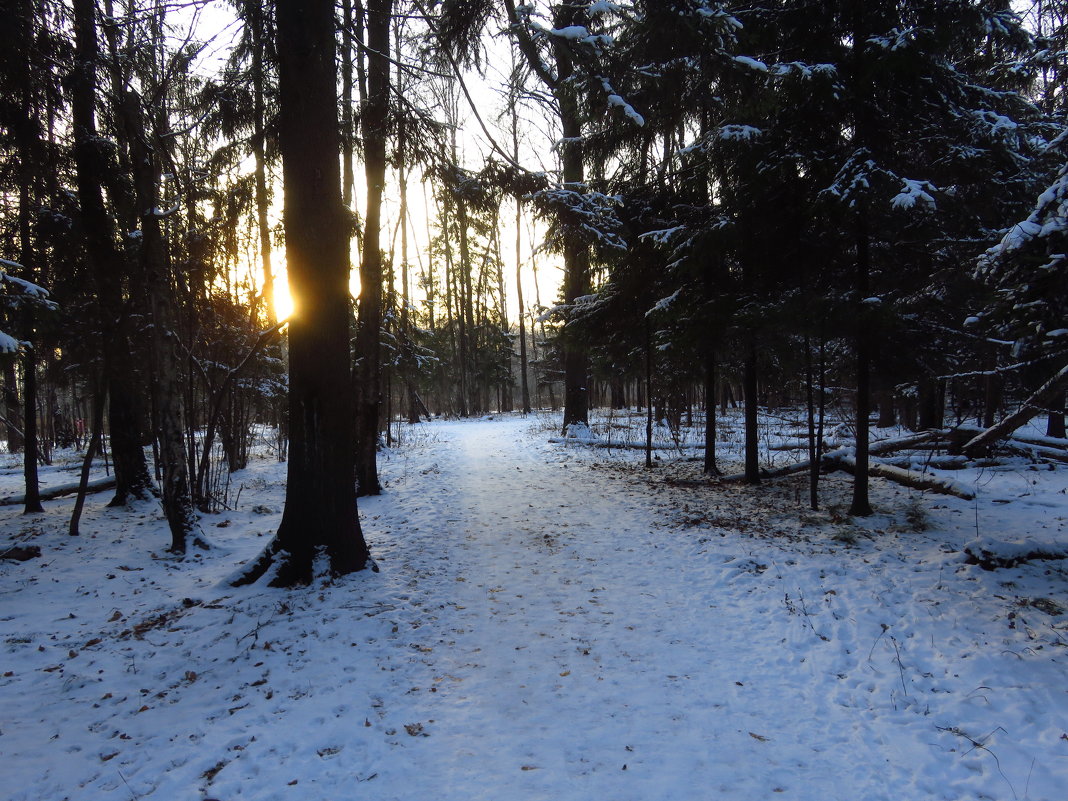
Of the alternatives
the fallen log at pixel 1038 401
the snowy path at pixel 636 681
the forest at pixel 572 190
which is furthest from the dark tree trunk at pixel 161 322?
the fallen log at pixel 1038 401

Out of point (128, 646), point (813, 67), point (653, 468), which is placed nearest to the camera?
point (128, 646)

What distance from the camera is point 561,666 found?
4039 millimetres

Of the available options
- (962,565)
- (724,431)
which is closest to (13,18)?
(962,565)

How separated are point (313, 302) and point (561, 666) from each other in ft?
13.7

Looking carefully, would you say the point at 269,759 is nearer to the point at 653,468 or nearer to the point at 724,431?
the point at 653,468

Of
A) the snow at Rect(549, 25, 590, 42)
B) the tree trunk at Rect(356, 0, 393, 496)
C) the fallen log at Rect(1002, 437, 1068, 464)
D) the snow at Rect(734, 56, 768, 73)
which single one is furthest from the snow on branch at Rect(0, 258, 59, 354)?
the fallen log at Rect(1002, 437, 1068, 464)

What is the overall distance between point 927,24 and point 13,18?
10739 millimetres

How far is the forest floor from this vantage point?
2920 millimetres

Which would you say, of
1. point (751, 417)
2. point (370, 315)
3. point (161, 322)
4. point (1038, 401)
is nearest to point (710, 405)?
point (751, 417)

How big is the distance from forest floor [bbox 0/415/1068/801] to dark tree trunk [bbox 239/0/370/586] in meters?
0.61

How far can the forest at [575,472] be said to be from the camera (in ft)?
10.7

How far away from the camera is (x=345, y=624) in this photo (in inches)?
182

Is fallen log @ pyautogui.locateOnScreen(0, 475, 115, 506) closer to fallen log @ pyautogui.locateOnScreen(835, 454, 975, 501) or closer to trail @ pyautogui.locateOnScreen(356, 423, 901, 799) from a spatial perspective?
trail @ pyautogui.locateOnScreen(356, 423, 901, 799)

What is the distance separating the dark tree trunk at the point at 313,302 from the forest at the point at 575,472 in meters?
0.04
